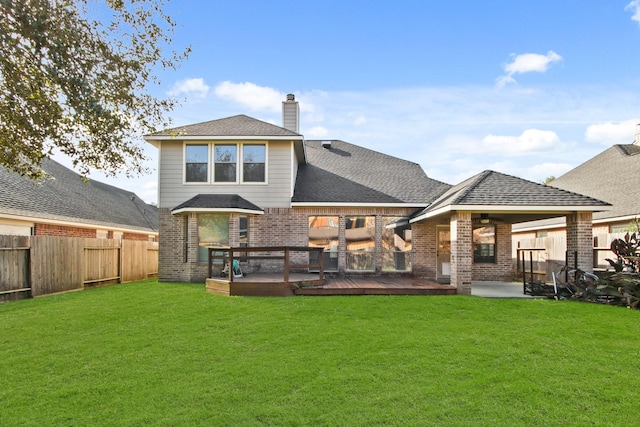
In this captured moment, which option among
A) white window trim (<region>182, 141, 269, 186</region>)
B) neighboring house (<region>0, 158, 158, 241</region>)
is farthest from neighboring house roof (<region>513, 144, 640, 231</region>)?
neighboring house (<region>0, 158, 158, 241</region>)

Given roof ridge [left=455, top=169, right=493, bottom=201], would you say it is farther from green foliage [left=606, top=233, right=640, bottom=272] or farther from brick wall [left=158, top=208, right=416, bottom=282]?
green foliage [left=606, top=233, right=640, bottom=272]

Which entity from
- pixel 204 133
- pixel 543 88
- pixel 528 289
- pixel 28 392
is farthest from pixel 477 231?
pixel 28 392

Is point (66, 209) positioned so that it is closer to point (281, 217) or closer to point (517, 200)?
point (281, 217)

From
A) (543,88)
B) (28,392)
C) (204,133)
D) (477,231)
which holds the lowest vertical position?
(28,392)

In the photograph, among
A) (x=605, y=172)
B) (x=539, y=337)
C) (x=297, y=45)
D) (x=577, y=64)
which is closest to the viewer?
(x=539, y=337)

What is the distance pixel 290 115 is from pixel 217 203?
6668 mm

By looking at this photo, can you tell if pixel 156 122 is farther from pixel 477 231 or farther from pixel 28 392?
pixel 477 231

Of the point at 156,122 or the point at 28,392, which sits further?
the point at 156,122

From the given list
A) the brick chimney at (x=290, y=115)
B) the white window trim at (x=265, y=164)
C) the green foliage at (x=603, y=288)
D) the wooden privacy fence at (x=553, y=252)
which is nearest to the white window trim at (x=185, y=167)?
the white window trim at (x=265, y=164)

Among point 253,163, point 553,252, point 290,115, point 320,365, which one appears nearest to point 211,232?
point 253,163

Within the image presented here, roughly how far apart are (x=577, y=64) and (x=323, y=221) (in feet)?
36.0

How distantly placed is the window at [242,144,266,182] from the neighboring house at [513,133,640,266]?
11781 millimetres

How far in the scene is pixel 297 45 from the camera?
1289cm

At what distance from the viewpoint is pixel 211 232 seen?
13.9 meters
